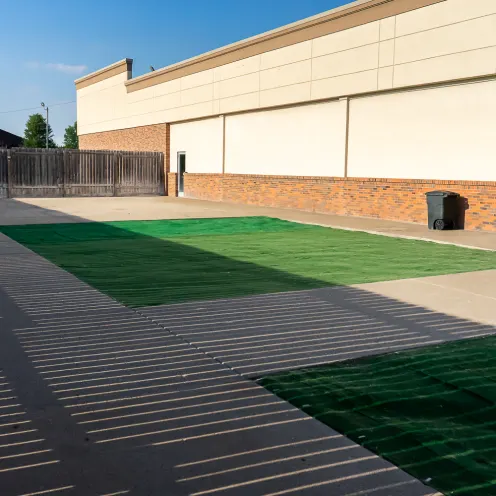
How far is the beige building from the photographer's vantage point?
1501cm

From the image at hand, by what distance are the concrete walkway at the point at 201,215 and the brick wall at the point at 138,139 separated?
778 centimetres

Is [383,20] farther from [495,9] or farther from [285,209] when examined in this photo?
[285,209]

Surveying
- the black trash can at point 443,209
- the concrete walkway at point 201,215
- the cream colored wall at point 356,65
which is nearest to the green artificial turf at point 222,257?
the concrete walkway at point 201,215

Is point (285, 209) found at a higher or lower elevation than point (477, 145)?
lower

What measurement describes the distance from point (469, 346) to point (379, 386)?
4.71 ft

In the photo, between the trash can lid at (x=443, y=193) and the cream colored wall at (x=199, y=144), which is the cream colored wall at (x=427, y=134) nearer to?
the trash can lid at (x=443, y=193)

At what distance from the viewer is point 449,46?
15.4 metres

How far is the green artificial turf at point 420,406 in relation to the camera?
329cm

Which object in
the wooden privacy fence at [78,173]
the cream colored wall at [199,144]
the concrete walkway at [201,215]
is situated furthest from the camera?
the wooden privacy fence at [78,173]

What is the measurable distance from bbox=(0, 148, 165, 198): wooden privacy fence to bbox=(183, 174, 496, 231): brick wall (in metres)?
5.75

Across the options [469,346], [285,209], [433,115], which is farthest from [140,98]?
[469,346]

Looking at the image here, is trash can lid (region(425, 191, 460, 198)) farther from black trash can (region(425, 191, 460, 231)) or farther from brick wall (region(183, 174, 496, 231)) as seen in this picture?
brick wall (region(183, 174, 496, 231))

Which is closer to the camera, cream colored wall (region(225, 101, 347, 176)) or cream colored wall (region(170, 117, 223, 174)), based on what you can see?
cream colored wall (region(225, 101, 347, 176))

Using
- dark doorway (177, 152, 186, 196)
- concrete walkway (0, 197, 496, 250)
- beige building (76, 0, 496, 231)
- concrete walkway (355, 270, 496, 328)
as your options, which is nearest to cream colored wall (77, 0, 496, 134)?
beige building (76, 0, 496, 231)
